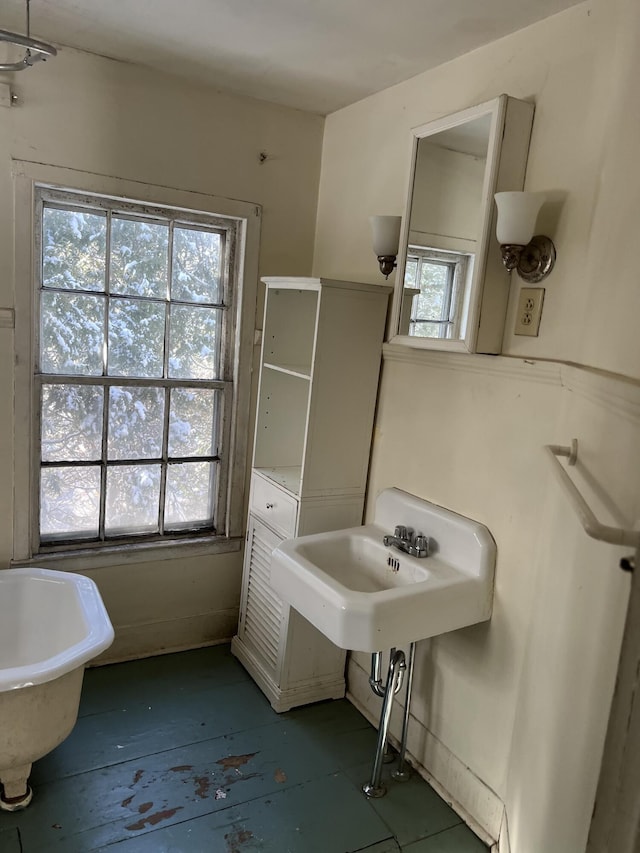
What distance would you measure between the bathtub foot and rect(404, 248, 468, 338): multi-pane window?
176cm

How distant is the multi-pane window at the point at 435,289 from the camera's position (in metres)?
1.83

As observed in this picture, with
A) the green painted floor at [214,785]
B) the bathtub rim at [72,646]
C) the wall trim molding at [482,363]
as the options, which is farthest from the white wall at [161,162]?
the wall trim molding at [482,363]

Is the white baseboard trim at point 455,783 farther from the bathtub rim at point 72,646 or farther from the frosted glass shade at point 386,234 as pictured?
the frosted glass shade at point 386,234

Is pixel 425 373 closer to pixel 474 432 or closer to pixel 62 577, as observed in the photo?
pixel 474 432

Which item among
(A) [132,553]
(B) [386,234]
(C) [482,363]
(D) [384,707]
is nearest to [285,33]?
(B) [386,234]

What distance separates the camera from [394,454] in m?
2.25

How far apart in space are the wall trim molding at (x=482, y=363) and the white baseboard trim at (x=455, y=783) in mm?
1225

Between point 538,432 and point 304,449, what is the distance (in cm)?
85

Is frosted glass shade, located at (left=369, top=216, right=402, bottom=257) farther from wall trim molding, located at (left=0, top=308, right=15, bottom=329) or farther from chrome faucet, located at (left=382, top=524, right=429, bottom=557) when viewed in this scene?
wall trim molding, located at (left=0, top=308, right=15, bottom=329)

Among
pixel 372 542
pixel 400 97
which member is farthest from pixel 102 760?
pixel 400 97

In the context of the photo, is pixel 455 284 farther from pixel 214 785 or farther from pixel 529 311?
pixel 214 785

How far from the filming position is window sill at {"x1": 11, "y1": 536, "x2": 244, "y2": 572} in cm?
239

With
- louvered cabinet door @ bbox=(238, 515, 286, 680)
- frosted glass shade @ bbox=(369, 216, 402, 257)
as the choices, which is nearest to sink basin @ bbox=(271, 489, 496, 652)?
louvered cabinet door @ bbox=(238, 515, 286, 680)

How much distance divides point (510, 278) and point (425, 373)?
0.46m
